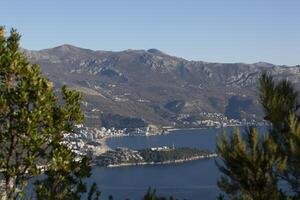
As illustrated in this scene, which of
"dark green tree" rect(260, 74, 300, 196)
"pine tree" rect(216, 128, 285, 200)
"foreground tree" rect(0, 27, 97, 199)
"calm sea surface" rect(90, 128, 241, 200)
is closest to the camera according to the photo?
"pine tree" rect(216, 128, 285, 200)

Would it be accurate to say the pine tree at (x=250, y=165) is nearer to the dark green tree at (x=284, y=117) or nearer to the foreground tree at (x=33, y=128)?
the dark green tree at (x=284, y=117)

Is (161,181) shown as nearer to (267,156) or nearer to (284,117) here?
(284,117)

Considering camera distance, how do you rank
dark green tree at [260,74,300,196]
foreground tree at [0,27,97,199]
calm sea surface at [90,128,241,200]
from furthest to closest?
calm sea surface at [90,128,241,200], dark green tree at [260,74,300,196], foreground tree at [0,27,97,199]

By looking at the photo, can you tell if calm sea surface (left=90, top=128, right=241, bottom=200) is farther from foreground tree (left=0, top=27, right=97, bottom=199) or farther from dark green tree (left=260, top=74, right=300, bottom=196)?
foreground tree (left=0, top=27, right=97, bottom=199)

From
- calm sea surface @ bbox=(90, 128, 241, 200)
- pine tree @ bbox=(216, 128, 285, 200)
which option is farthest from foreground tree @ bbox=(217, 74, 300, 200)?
calm sea surface @ bbox=(90, 128, 241, 200)

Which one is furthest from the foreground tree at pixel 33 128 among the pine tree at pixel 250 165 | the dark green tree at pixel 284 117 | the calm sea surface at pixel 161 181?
the calm sea surface at pixel 161 181

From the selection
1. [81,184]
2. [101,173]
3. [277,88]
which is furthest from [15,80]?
[101,173]

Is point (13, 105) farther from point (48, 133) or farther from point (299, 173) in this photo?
point (299, 173)
